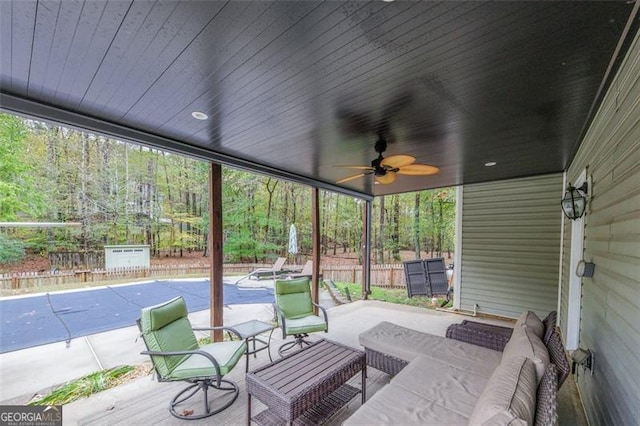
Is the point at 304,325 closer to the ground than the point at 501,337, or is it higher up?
closer to the ground

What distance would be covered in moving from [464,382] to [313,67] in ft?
8.62

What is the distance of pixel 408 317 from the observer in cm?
550

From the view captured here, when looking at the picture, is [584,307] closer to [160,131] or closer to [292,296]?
[292,296]

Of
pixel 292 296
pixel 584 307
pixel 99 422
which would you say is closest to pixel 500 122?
pixel 584 307

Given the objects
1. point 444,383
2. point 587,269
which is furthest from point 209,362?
point 587,269

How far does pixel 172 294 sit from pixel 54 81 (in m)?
6.95

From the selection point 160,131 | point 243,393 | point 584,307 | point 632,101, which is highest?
point 160,131

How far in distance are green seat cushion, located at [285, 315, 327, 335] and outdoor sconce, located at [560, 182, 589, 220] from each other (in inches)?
132

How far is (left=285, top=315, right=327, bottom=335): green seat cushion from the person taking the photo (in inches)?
145

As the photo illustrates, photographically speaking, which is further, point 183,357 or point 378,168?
point 378,168

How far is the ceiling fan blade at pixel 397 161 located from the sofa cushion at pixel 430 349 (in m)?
1.98

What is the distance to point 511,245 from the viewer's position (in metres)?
5.36

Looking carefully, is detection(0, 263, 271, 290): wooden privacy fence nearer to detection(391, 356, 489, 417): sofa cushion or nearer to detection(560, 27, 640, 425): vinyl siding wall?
detection(391, 356, 489, 417): sofa cushion

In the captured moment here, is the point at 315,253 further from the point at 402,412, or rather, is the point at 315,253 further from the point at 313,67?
the point at 313,67
